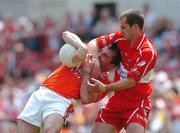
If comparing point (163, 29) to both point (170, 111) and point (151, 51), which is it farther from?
point (151, 51)

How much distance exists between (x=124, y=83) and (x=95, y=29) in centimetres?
1029

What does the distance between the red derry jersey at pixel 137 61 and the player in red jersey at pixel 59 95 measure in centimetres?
12

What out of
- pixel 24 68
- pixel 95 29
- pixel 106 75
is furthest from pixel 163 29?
pixel 106 75

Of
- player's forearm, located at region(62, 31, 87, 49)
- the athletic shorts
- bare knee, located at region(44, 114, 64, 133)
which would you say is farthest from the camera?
the athletic shorts

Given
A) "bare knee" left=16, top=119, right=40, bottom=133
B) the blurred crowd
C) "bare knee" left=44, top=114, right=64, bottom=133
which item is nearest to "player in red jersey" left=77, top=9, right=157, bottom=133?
"bare knee" left=44, top=114, right=64, bottom=133

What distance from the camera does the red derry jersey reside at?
10984mm

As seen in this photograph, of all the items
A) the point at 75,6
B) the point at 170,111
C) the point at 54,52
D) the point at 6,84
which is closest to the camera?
the point at 170,111

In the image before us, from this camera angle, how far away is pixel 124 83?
10992 millimetres

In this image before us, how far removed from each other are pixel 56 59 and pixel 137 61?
981 cm

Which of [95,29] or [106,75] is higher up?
[106,75]

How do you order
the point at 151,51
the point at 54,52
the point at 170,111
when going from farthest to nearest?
the point at 54,52, the point at 170,111, the point at 151,51

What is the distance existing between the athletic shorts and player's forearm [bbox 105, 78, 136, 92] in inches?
15.0

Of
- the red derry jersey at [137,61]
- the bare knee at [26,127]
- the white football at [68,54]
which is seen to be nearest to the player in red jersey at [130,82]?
the red derry jersey at [137,61]

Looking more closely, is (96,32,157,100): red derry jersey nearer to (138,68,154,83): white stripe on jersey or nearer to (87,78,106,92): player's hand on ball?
(138,68,154,83): white stripe on jersey
